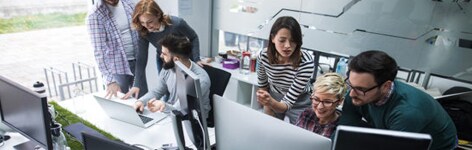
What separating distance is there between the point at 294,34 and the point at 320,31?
1.14 m

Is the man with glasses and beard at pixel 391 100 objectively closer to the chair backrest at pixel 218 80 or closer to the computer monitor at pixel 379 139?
the computer monitor at pixel 379 139

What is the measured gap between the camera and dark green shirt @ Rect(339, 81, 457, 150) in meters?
1.21

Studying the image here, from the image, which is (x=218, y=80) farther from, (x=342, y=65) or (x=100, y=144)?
(x=342, y=65)

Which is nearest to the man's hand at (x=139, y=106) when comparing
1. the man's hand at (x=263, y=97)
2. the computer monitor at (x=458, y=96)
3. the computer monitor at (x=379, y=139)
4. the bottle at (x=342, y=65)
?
the man's hand at (x=263, y=97)

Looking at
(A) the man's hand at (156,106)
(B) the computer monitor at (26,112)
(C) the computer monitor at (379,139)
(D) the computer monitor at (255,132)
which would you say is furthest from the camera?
(A) the man's hand at (156,106)

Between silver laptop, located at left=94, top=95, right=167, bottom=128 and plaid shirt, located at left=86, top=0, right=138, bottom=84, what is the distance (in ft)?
2.19

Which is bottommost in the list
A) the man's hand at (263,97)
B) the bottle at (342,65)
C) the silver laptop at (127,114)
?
the silver laptop at (127,114)

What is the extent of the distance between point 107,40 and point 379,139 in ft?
7.44

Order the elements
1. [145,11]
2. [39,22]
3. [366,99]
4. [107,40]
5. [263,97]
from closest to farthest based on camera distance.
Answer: [366,99] < [263,97] < [145,11] < [107,40] < [39,22]

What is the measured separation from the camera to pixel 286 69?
1963mm

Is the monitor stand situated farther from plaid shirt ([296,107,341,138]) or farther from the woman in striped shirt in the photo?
plaid shirt ([296,107,341,138])

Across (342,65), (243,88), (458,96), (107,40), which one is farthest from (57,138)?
(458,96)

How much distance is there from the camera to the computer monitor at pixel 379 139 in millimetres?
771

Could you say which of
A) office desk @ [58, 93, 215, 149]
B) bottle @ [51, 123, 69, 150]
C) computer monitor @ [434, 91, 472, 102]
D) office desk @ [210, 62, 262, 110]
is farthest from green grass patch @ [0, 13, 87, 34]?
computer monitor @ [434, 91, 472, 102]
